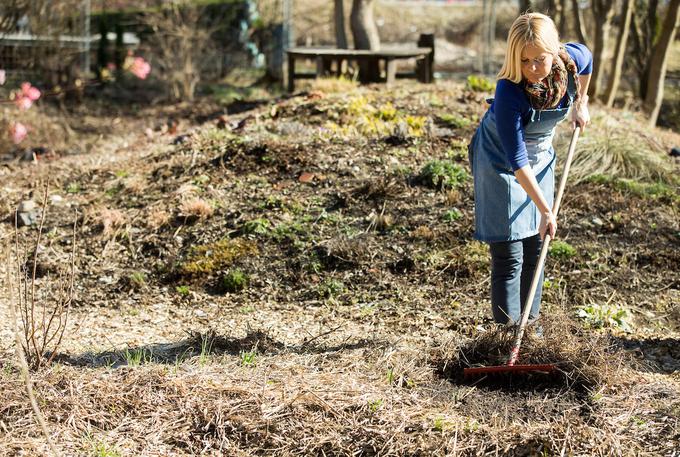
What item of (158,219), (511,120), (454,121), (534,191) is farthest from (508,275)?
(454,121)

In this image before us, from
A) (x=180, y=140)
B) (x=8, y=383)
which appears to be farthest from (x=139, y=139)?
(x=8, y=383)

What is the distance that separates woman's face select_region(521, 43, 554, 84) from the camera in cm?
367

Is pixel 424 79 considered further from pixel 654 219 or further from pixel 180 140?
pixel 654 219

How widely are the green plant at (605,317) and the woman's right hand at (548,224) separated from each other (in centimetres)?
132

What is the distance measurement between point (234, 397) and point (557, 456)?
139cm

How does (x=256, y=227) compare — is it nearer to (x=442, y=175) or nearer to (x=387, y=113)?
(x=442, y=175)

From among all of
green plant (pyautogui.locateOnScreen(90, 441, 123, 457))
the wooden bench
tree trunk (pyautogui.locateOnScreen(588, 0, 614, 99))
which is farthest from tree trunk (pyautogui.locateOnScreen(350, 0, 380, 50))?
green plant (pyautogui.locateOnScreen(90, 441, 123, 457))

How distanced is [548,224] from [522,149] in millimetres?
391

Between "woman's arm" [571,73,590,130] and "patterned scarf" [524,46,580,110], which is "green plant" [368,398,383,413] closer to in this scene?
"patterned scarf" [524,46,580,110]

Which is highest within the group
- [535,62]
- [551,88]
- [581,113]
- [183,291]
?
[535,62]

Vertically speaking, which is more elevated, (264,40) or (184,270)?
(264,40)

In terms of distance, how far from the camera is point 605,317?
16.9 feet

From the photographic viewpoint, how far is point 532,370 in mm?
3994

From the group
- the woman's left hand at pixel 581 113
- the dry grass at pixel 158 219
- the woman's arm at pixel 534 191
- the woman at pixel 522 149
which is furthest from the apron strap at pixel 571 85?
the dry grass at pixel 158 219
